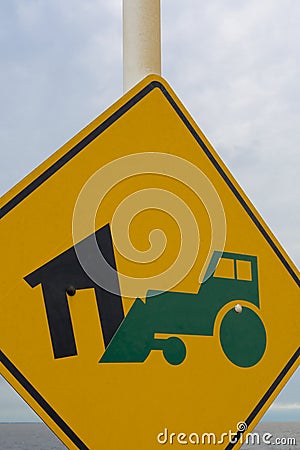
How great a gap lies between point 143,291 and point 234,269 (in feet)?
0.96

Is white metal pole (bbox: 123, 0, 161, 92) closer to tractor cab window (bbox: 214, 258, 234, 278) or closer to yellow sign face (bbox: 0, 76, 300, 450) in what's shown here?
yellow sign face (bbox: 0, 76, 300, 450)

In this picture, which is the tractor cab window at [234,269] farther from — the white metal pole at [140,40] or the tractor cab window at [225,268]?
the white metal pole at [140,40]

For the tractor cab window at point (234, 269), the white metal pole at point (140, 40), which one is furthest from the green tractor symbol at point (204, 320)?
the white metal pole at point (140, 40)

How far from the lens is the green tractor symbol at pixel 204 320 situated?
5.43 ft

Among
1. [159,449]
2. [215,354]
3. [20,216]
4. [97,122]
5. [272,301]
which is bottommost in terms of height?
[159,449]

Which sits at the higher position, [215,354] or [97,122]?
[97,122]

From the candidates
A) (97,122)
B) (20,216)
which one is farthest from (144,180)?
(20,216)

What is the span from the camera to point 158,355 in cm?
166

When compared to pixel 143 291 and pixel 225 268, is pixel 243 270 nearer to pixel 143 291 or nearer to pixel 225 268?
pixel 225 268

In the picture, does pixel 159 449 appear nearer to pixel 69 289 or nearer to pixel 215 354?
pixel 215 354

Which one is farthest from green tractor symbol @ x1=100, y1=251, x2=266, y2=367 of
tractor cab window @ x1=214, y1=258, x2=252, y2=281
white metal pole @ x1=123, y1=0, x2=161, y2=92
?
white metal pole @ x1=123, y1=0, x2=161, y2=92

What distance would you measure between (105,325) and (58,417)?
0.25 meters

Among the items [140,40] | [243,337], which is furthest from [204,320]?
[140,40]

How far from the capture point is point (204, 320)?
5.73ft
